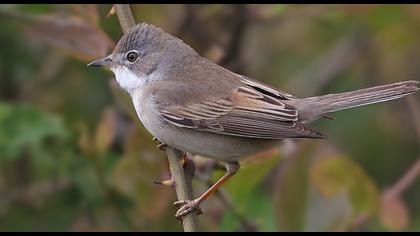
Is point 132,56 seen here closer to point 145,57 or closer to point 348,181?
point 145,57

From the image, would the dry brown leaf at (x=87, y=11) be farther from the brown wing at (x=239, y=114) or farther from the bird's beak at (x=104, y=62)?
the brown wing at (x=239, y=114)

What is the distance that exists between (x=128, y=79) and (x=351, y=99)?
1.28 metres

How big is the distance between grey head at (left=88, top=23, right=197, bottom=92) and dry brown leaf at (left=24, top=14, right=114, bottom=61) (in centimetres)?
10

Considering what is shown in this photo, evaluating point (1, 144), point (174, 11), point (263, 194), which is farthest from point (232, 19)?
point (1, 144)

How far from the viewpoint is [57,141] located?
230 inches

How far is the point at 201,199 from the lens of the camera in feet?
15.9

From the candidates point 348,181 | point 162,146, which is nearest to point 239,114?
point 162,146

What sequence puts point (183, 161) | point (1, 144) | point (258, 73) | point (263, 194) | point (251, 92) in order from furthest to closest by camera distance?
point (258, 73) < point (263, 194) < point (1, 144) < point (251, 92) < point (183, 161)

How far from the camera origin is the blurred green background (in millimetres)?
5086

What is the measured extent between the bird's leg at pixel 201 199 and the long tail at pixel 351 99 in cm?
47

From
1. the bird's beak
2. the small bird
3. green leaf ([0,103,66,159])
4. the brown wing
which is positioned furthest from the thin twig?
green leaf ([0,103,66,159])

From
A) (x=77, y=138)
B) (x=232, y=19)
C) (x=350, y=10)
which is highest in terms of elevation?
(x=232, y=19)

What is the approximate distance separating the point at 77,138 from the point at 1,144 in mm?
464

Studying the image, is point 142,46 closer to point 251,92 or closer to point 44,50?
point 251,92
